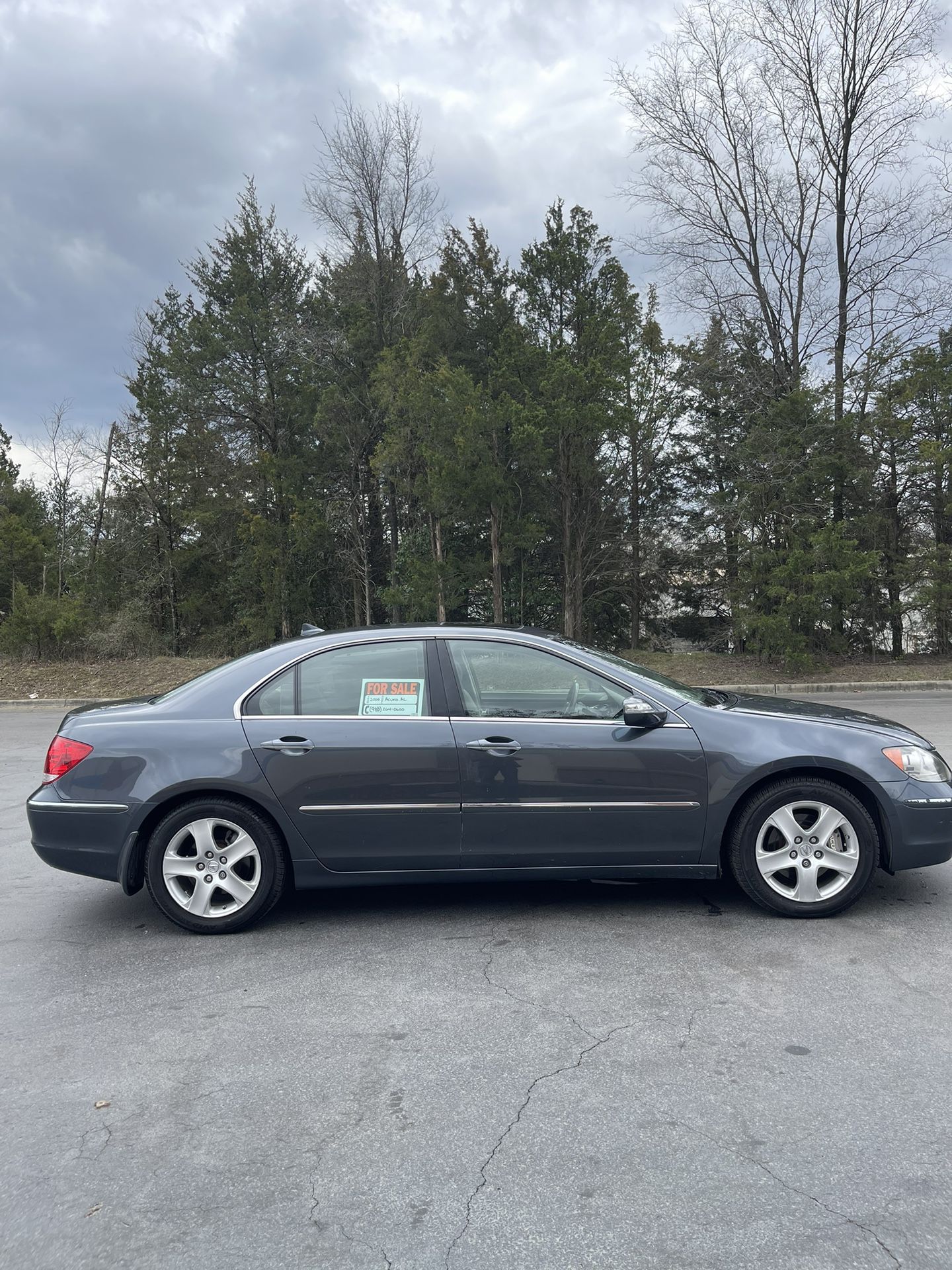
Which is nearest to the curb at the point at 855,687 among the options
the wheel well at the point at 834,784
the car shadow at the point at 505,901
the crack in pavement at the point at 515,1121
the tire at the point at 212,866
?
the car shadow at the point at 505,901

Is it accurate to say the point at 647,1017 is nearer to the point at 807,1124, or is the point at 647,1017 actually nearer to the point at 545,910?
the point at 807,1124

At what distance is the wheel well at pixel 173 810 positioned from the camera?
4289mm

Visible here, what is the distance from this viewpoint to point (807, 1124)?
8.54 feet

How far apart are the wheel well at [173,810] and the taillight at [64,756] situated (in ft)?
1.54

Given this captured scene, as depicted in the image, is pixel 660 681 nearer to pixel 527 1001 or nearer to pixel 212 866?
pixel 527 1001

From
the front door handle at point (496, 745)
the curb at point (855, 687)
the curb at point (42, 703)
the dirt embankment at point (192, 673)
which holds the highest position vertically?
the dirt embankment at point (192, 673)

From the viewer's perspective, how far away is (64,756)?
4422 millimetres

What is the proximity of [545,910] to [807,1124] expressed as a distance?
79.0 inches

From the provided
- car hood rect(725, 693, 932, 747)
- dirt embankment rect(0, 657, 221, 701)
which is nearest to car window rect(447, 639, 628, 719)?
car hood rect(725, 693, 932, 747)

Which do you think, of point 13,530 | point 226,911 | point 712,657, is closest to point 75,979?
point 226,911

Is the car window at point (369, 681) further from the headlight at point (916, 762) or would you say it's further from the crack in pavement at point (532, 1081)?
the headlight at point (916, 762)

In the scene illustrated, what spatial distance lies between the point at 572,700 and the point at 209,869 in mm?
1967

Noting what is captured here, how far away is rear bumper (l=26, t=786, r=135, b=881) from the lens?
4.28 meters

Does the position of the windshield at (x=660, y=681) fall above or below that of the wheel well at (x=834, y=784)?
above
